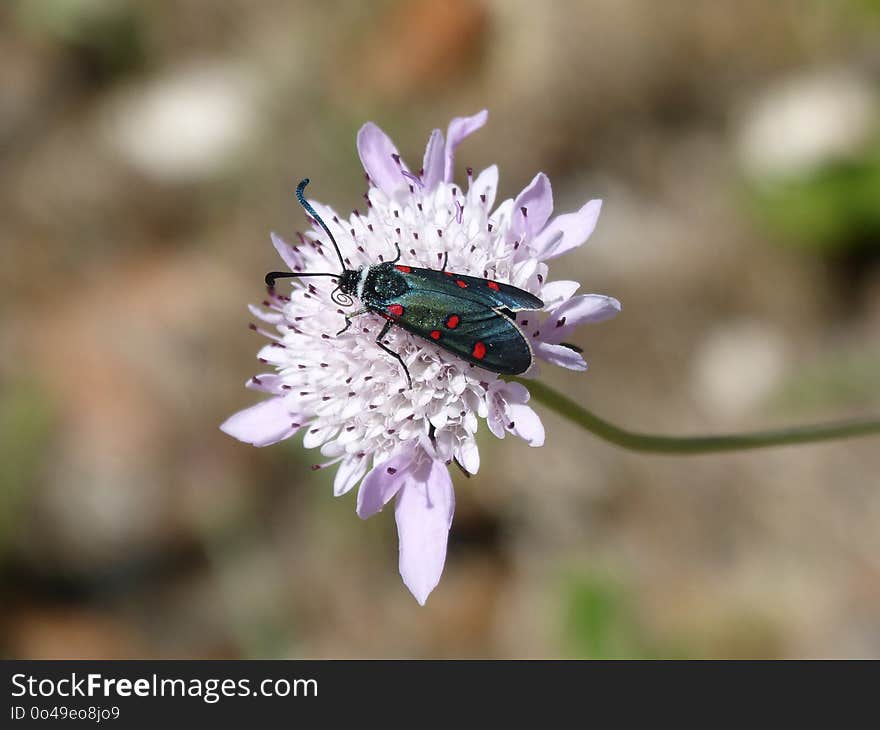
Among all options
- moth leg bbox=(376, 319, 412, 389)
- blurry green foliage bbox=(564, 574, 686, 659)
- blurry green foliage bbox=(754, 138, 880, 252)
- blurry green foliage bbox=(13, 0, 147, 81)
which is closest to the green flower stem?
moth leg bbox=(376, 319, 412, 389)

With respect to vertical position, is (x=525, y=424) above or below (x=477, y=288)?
below

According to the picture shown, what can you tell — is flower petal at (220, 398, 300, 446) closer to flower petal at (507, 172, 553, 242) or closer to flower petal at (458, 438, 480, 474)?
flower petal at (458, 438, 480, 474)

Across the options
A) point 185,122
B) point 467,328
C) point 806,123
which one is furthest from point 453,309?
point 185,122

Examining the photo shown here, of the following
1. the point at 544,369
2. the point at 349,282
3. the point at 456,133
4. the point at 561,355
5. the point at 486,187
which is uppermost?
the point at 544,369

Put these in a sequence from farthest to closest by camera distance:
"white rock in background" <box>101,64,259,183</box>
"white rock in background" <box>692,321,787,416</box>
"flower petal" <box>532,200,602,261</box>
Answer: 1. "white rock in background" <box>101,64,259,183</box>
2. "white rock in background" <box>692,321,787,416</box>
3. "flower petal" <box>532,200,602,261</box>

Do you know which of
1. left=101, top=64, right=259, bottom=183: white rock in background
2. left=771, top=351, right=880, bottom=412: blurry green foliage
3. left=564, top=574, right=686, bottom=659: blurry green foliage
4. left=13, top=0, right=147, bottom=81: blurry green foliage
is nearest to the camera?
left=564, top=574, right=686, bottom=659: blurry green foliage

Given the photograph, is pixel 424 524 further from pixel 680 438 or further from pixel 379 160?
pixel 379 160

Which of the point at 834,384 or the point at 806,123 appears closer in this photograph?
the point at 834,384
